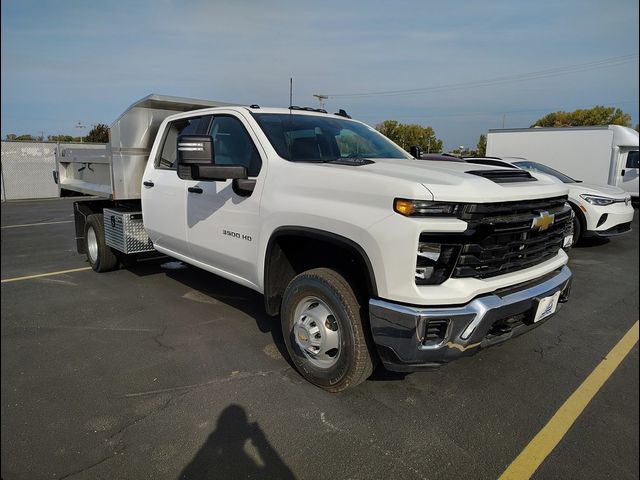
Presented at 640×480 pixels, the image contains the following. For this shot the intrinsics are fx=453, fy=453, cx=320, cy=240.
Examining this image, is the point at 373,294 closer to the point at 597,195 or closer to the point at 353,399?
the point at 353,399

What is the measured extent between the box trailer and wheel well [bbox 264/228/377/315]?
15.5m

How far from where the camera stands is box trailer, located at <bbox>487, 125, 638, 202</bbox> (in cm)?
1571

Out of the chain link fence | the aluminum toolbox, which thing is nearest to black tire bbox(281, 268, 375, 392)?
the aluminum toolbox

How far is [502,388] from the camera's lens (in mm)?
3377

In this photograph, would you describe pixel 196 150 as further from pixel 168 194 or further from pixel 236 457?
pixel 236 457

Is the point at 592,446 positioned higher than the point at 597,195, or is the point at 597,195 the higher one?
the point at 597,195

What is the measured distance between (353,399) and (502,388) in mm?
1137

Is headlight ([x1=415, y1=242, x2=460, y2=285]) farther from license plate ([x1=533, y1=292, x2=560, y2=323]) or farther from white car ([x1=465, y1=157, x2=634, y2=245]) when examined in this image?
white car ([x1=465, y1=157, x2=634, y2=245])

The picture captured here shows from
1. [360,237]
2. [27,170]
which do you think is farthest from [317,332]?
[27,170]

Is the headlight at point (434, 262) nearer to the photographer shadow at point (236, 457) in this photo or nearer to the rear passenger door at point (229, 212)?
the photographer shadow at point (236, 457)

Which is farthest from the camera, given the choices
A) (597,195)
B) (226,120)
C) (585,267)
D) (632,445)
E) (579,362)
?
(597,195)

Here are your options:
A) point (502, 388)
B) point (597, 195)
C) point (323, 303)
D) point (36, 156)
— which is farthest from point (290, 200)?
point (36, 156)

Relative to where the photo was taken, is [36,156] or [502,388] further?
[36,156]

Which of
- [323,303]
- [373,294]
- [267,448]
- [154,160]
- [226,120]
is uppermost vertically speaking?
[226,120]
